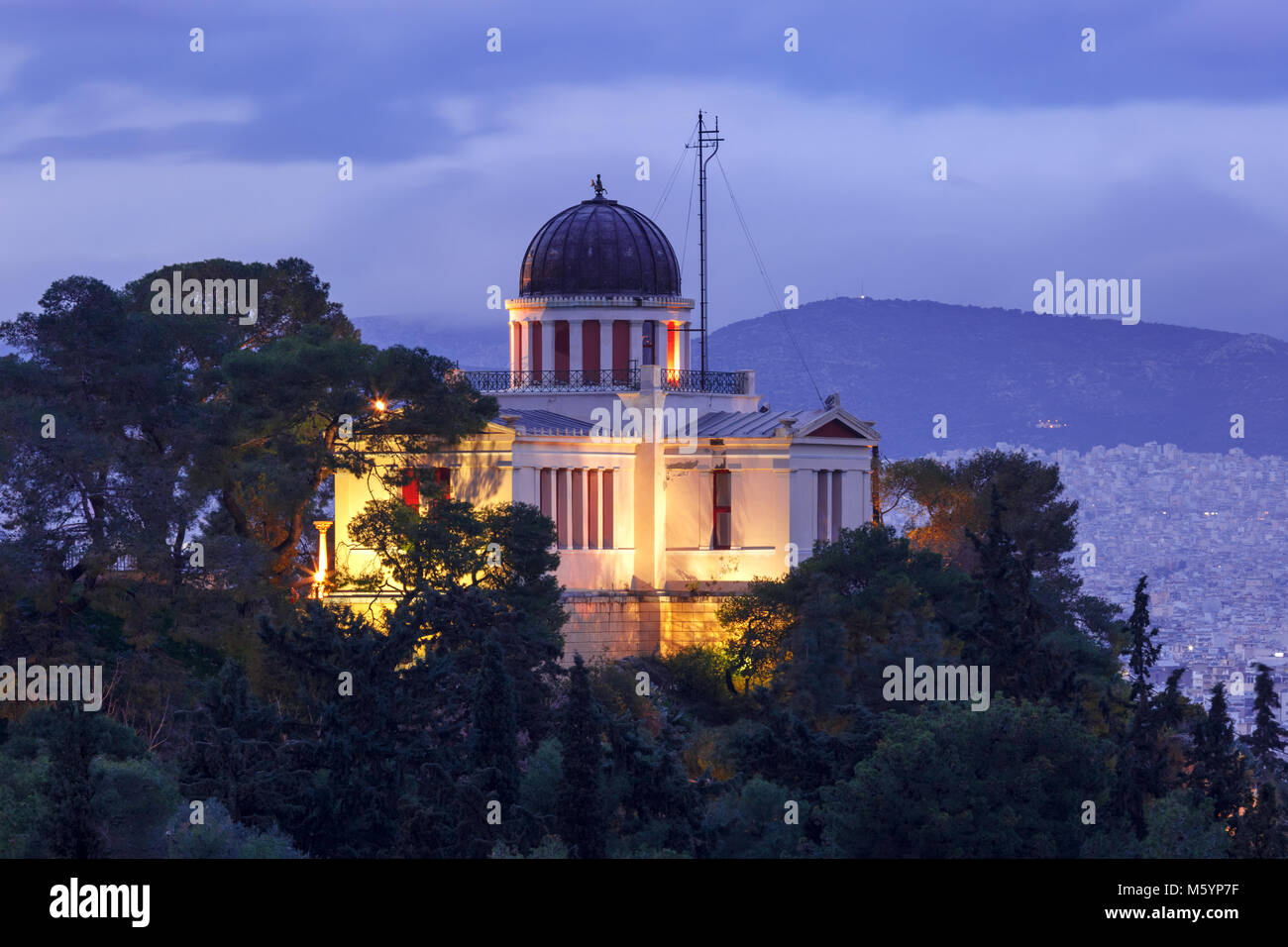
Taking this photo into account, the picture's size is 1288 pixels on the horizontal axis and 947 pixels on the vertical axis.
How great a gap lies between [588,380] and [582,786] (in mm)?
26553

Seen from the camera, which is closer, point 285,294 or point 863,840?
point 863,840

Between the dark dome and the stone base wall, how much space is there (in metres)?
10.6

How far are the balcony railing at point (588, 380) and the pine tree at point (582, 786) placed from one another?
24604mm

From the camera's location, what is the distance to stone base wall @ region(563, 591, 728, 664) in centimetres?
6200

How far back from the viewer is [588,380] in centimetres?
6756

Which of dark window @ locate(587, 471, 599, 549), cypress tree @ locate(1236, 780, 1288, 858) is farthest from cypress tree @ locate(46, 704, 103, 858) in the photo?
dark window @ locate(587, 471, 599, 549)

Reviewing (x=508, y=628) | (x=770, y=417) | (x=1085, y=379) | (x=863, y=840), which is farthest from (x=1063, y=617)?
(x=1085, y=379)

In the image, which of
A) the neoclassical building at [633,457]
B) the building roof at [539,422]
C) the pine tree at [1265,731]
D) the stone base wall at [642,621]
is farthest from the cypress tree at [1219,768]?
the building roof at [539,422]

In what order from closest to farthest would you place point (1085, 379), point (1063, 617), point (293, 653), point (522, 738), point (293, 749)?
point (293, 749) < point (293, 653) < point (522, 738) < point (1063, 617) < point (1085, 379)

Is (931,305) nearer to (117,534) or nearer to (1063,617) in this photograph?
(1063,617)

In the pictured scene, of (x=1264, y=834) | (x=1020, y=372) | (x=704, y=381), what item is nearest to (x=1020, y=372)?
(x=1020, y=372)

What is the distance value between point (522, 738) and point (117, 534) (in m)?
10.9

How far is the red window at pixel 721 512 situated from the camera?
214ft

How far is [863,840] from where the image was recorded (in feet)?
137
